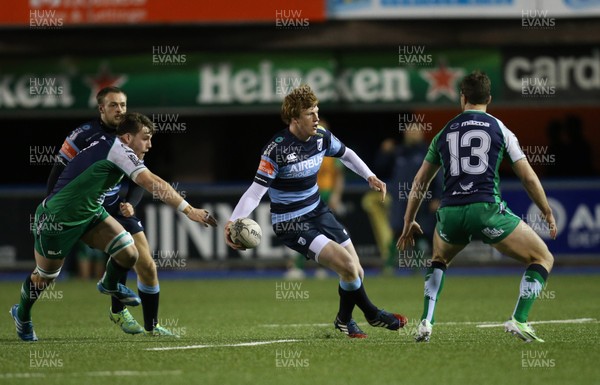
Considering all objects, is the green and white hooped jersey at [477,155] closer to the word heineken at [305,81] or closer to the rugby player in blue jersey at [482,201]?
the rugby player in blue jersey at [482,201]

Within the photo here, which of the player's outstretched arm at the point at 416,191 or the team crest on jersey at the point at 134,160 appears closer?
the player's outstretched arm at the point at 416,191

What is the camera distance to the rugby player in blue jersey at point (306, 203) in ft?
32.0

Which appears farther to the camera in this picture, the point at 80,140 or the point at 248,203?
the point at 80,140

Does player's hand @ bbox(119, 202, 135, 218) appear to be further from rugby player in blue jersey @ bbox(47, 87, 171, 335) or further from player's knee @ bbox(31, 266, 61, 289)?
player's knee @ bbox(31, 266, 61, 289)

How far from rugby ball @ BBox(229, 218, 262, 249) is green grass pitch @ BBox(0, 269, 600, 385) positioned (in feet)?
Result: 2.72

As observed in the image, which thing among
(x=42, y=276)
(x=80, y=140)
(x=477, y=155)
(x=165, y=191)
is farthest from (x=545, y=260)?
(x=80, y=140)

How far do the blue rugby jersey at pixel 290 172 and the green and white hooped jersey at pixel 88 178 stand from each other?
3.49 ft

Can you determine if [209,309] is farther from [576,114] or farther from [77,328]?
[576,114]

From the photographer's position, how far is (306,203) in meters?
9.99

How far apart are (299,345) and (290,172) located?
1.51 meters

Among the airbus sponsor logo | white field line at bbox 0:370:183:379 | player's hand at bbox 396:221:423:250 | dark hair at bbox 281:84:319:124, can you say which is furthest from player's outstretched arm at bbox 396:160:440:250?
white field line at bbox 0:370:183:379

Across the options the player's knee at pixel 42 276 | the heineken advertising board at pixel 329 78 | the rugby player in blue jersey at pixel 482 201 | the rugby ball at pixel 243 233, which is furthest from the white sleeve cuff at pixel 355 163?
the heineken advertising board at pixel 329 78

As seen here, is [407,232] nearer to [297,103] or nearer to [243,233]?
[243,233]

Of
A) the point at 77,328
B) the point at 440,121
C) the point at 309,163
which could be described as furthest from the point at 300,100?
the point at 440,121
